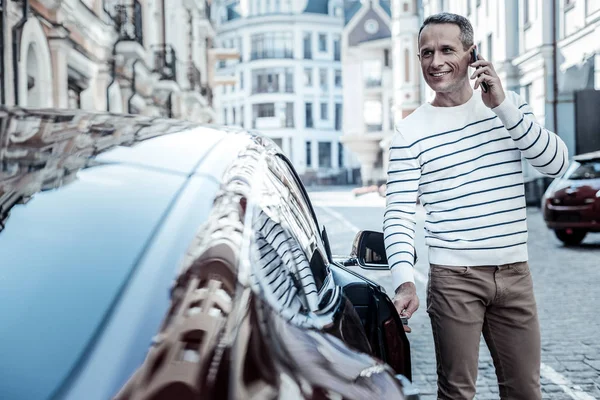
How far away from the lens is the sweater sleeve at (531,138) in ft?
8.09

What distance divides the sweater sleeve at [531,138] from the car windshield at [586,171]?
36.9ft

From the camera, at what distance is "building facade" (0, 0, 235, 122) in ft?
43.4

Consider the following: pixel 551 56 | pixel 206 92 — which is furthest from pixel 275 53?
pixel 551 56

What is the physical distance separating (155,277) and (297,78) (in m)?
80.5

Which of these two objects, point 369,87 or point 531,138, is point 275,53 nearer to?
point 369,87

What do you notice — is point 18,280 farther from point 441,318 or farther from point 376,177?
point 376,177

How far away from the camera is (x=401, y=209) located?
2.64 metres

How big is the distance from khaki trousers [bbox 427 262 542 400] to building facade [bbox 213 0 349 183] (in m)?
76.5

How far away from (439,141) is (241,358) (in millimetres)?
1442

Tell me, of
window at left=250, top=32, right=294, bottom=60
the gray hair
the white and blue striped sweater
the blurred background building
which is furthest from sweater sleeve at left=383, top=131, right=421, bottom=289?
window at left=250, top=32, right=294, bottom=60

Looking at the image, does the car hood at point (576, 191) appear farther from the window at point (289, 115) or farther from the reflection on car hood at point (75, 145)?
the window at point (289, 115)

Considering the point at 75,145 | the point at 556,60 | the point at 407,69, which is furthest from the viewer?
the point at 407,69

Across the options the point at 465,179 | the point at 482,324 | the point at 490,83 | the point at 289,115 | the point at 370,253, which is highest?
the point at 289,115

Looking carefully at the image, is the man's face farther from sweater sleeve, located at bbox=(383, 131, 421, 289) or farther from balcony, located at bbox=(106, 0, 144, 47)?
balcony, located at bbox=(106, 0, 144, 47)
